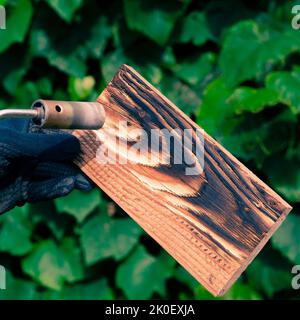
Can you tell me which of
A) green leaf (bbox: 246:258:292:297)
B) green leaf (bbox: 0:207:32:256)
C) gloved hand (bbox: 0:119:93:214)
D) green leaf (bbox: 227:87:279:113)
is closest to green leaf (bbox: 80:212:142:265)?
green leaf (bbox: 0:207:32:256)

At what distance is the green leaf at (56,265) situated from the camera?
1814mm

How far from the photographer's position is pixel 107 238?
1765mm

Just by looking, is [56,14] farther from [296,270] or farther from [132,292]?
[296,270]

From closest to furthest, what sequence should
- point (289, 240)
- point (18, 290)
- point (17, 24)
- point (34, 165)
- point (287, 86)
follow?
1. point (34, 165)
2. point (287, 86)
3. point (289, 240)
4. point (17, 24)
5. point (18, 290)

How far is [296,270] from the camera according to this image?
5.46 ft

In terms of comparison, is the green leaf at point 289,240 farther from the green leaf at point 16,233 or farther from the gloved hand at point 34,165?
the gloved hand at point 34,165

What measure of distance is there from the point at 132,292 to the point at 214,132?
43 centimetres

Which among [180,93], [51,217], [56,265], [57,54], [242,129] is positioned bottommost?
[56,265]

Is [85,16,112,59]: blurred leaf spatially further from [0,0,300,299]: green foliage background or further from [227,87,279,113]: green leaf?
[227,87,279,113]: green leaf

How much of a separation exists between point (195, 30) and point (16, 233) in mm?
628

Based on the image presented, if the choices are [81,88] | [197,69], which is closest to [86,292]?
[81,88]

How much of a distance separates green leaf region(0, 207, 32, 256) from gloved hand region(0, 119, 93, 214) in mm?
1055

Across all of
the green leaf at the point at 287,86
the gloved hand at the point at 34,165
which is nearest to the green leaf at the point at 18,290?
the green leaf at the point at 287,86

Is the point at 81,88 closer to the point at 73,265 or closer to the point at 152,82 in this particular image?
the point at 152,82
